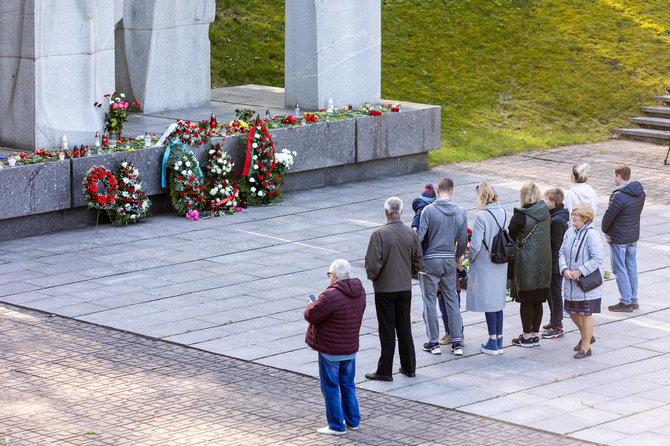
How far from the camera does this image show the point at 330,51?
20828mm


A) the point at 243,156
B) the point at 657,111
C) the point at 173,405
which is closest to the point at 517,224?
the point at 173,405

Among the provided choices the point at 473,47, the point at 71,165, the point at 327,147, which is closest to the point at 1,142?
the point at 71,165

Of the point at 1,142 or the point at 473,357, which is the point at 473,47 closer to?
the point at 1,142

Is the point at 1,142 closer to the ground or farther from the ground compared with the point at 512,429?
farther from the ground

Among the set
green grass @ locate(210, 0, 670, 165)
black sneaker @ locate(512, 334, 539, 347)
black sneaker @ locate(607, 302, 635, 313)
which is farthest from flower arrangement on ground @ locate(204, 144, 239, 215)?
black sneaker @ locate(512, 334, 539, 347)

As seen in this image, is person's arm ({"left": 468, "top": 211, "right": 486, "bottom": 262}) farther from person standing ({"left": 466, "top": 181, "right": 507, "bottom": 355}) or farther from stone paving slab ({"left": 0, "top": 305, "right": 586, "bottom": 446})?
stone paving slab ({"left": 0, "top": 305, "right": 586, "bottom": 446})

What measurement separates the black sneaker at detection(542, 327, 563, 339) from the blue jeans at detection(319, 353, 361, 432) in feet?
10.4

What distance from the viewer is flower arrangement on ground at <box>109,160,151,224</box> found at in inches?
637

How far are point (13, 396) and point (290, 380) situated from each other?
2.34 metres

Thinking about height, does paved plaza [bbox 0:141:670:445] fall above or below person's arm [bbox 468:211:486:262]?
below

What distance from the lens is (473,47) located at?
89.7 ft

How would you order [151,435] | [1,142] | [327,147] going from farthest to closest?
[327,147]
[1,142]
[151,435]

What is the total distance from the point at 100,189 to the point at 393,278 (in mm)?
7284

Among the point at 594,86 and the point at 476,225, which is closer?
the point at 476,225
